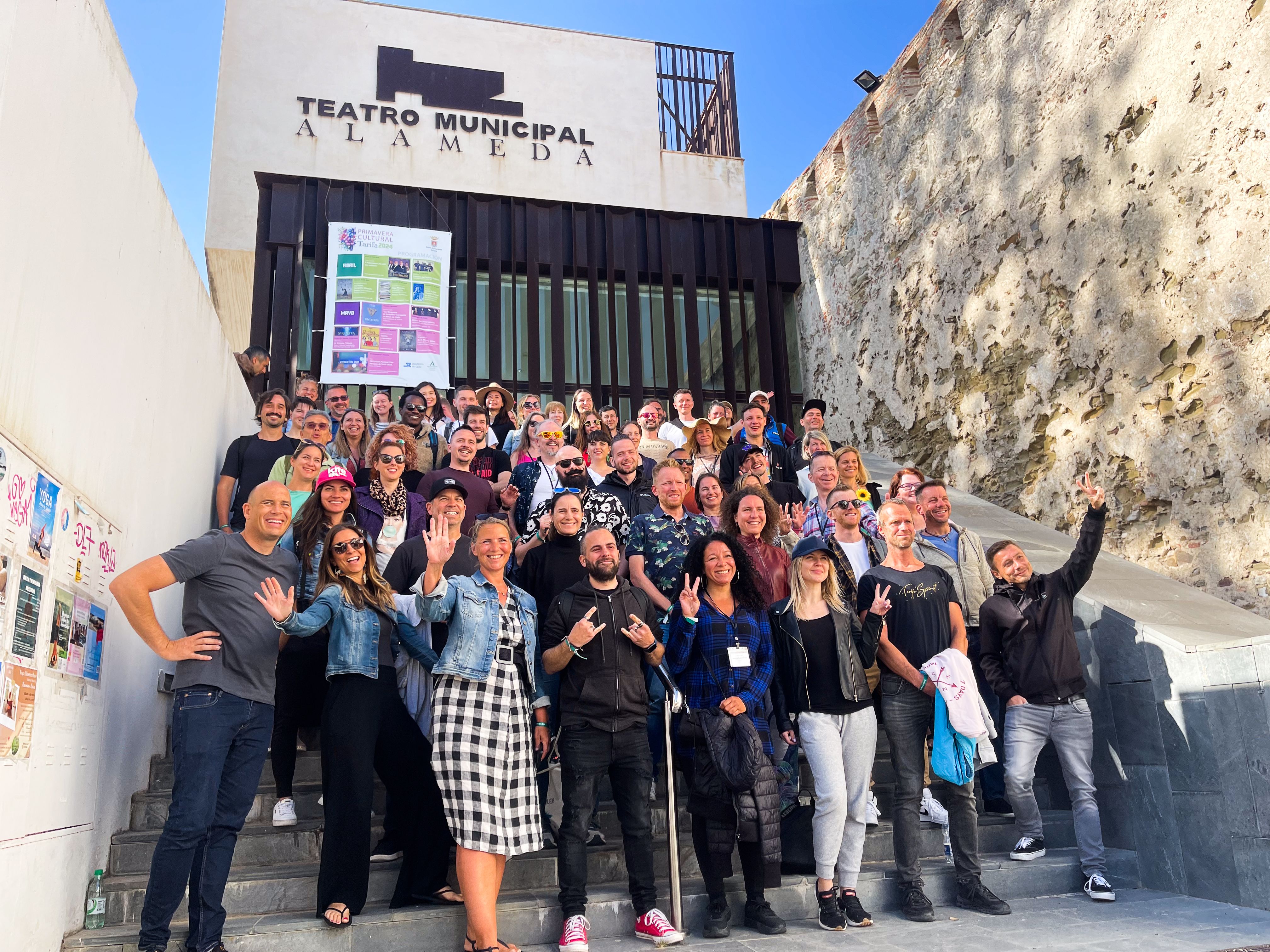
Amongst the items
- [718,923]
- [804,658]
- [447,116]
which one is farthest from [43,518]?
[447,116]

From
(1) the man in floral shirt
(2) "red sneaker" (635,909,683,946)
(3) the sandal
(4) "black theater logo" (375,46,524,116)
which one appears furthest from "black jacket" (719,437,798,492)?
(4) "black theater logo" (375,46,524,116)

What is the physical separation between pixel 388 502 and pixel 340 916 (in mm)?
2206

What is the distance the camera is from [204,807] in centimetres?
318

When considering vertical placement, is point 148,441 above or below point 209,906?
above

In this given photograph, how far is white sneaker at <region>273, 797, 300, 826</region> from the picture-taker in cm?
401

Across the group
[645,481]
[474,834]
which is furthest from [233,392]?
[474,834]

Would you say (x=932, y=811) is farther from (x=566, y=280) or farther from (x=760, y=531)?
(x=566, y=280)

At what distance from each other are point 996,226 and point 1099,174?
1270 mm

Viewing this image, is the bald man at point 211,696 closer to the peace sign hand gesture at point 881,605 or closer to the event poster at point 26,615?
the event poster at point 26,615

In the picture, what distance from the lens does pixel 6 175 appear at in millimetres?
2854

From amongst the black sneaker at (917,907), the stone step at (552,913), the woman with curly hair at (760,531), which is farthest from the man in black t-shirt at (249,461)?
the black sneaker at (917,907)

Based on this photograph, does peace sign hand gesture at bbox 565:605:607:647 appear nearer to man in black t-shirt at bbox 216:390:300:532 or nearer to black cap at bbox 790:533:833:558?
black cap at bbox 790:533:833:558

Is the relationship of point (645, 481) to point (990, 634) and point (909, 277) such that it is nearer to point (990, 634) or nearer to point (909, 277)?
point (990, 634)

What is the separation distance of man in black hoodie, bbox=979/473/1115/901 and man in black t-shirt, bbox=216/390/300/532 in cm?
403
